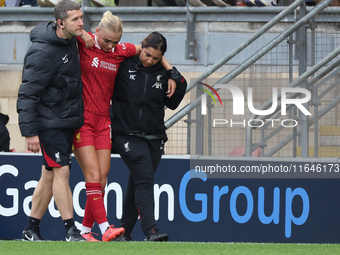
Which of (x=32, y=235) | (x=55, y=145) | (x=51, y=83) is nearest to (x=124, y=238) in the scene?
(x=32, y=235)

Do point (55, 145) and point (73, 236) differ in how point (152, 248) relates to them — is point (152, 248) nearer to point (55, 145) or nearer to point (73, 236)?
point (73, 236)

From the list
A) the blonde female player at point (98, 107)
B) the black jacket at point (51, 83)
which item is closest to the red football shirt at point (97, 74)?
the blonde female player at point (98, 107)

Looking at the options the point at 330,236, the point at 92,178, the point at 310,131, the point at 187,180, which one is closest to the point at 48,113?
the point at 92,178

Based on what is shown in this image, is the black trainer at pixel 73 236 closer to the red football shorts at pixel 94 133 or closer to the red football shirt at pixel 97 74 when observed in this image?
the red football shorts at pixel 94 133

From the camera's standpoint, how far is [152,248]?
3.72 meters

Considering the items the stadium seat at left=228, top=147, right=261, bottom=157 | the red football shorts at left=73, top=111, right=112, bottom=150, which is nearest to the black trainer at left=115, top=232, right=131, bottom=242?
the red football shorts at left=73, top=111, right=112, bottom=150

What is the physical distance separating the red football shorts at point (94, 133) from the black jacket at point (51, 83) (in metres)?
0.10

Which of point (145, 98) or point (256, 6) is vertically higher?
point (256, 6)

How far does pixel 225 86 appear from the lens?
579 cm

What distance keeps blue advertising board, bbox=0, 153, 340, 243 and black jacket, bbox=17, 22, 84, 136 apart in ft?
5.49

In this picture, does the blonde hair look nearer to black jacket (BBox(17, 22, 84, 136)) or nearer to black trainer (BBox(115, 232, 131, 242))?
black jacket (BBox(17, 22, 84, 136))

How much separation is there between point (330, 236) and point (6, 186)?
333cm

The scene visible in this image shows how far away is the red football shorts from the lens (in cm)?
424

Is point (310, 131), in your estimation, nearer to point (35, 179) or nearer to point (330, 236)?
point (330, 236)
